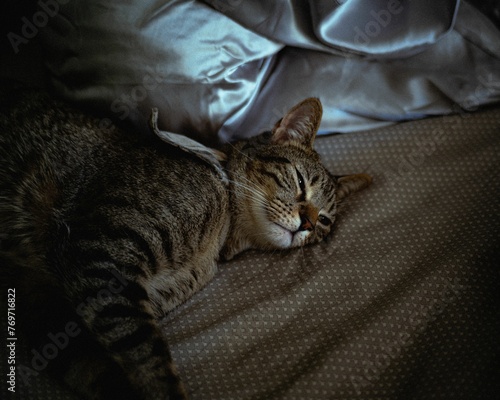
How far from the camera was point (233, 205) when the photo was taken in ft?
5.00

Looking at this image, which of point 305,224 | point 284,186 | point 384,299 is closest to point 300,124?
point 284,186

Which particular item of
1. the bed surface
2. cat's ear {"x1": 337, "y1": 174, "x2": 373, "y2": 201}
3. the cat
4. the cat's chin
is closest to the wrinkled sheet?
the bed surface

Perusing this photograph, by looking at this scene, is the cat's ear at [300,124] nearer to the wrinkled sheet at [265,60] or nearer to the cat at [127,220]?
the cat at [127,220]

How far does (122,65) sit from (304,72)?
0.68 m

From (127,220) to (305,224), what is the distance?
1.88ft


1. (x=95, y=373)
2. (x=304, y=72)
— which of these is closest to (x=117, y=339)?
(x=95, y=373)

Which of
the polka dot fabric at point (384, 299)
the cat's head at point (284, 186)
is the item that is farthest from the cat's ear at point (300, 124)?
the polka dot fabric at point (384, 299)

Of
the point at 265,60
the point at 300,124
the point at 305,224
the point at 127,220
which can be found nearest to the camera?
the point at 127,220

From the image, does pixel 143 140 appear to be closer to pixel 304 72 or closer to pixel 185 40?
pixel 185 40

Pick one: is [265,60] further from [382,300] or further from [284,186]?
[382,300]

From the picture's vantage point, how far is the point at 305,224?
1.44m

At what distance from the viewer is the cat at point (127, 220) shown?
3.74ft

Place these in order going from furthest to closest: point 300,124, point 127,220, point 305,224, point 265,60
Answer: point 265,60 → point 300,124 → point 305,224 → point 127,220

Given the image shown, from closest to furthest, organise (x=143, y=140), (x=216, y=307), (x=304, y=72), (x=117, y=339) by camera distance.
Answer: (x=117, y=339) → (x=216, y=307) → (x=143, y=140) → (x=304, y=72)
